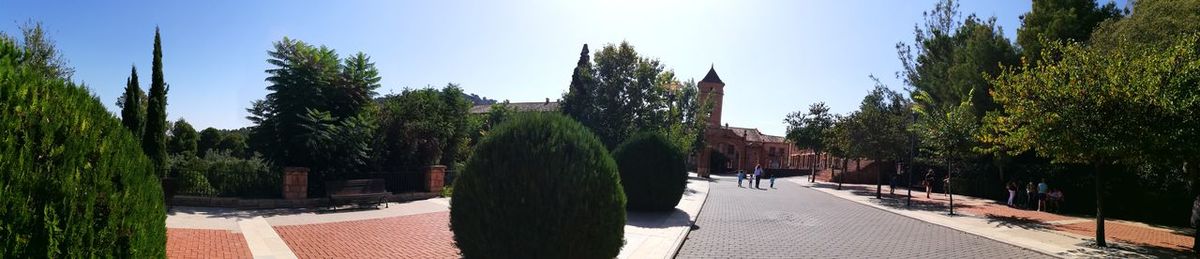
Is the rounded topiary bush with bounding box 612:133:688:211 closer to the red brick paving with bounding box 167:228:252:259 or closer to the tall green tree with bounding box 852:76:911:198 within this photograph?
the red brick paving with bounding box 167:228:252:259

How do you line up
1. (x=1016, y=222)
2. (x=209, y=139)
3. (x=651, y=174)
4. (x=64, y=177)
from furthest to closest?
(x=209, y=139) → (x=1016, y=222) → (x=651, y=174) → (x=64, y=177)

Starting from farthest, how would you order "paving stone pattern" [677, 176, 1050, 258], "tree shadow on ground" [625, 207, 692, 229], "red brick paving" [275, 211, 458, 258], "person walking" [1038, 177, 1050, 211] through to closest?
"person walking" [1038, 177, 1050, 211], "tree shadow on ground" [625, 207, 692, 229], "paving stone pattern" [677, 176, 1050, 258], "red brick paving" [275, 211, 458, 258]

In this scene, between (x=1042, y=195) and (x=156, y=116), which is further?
(x=1042, y=195)

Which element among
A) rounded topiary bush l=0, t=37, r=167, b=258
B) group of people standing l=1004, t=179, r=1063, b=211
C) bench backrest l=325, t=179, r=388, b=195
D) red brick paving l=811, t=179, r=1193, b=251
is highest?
rounded topiary bush l=0, t=37, r=167, b=258

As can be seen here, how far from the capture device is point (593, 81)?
3012cm

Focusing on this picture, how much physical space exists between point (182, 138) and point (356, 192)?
20612 mm

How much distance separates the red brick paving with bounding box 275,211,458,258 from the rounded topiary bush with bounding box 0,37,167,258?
14.4 feet

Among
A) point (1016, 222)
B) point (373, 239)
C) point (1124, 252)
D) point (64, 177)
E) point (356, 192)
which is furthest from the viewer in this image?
point (1016, 222)

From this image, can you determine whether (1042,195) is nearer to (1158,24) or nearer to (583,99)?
(1158,24)

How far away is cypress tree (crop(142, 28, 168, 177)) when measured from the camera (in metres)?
13.5

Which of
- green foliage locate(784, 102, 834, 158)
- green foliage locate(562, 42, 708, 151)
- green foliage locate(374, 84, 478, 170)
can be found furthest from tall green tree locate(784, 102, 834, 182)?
green foliage locate(374, 84, 478, 170)

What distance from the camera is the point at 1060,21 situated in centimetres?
2117

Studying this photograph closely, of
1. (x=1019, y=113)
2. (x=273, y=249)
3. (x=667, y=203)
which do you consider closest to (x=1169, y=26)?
(x=1019, y=113)

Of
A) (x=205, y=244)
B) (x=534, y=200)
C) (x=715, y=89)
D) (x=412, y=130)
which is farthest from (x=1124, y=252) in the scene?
(x=715, y=89)
